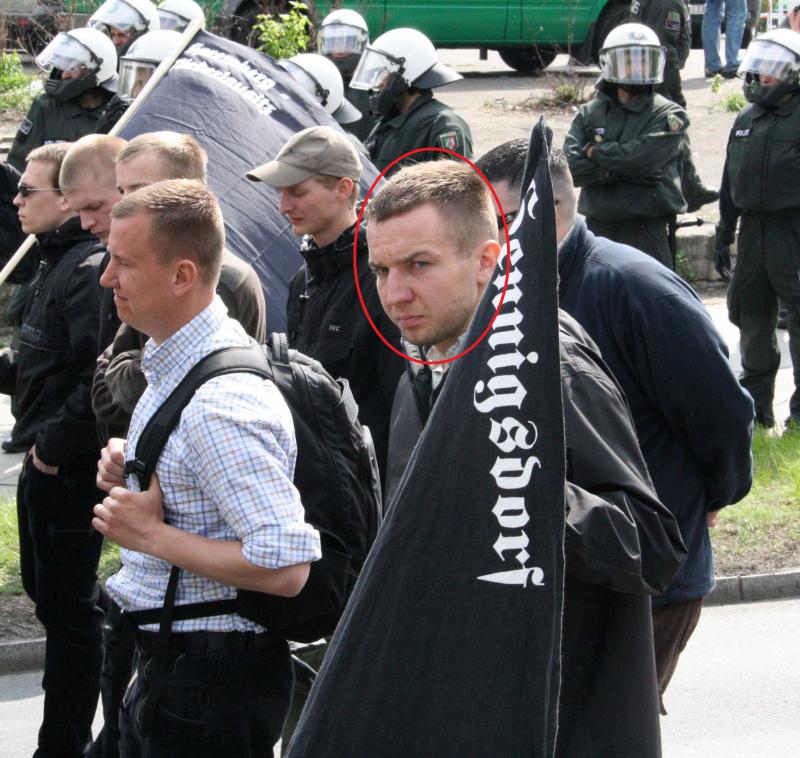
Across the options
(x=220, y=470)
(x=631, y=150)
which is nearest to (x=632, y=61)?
(x=631, y=150)

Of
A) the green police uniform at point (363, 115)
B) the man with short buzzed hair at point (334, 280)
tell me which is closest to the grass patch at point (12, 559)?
the man with short buzzed hair at point (334, 280)

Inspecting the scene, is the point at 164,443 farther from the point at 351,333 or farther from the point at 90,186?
the point at 90,186

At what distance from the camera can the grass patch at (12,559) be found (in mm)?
6453

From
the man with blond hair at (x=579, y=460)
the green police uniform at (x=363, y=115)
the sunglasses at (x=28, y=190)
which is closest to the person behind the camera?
the man with blond hair at (x=579, y=460)

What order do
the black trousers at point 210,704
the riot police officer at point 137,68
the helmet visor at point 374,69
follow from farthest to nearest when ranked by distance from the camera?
1. the helmet visor at point 374,69
2. the riot police officer at point 137,68
3. the black trousers at point 210,704

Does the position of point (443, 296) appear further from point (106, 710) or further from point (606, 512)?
point (106, 710)

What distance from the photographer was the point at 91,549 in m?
4.82

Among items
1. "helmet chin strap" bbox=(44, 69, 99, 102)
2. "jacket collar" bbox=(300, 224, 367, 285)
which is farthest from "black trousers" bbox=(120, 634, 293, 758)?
"helmet chin strap" bbox=(44, 69, 99, 102)

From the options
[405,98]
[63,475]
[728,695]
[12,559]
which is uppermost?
[405,98]

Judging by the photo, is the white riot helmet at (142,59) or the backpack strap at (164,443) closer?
the backpack strap at (164,443)

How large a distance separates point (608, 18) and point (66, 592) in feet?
49.0

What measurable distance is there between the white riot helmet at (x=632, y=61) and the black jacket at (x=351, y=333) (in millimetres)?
4921

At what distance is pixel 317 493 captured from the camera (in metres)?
3.27

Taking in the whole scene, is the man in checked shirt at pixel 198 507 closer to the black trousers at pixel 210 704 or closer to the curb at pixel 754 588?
the black trousers at pixel 210 704
